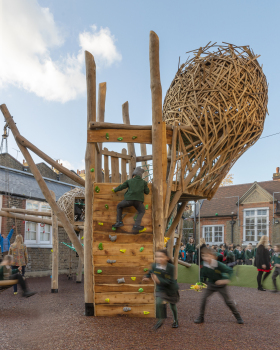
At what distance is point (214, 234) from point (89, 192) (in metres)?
19.3

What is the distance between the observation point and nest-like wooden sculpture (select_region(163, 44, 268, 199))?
741cm

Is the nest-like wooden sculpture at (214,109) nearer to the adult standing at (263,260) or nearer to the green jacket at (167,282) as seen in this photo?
the green jacket at (167,282)

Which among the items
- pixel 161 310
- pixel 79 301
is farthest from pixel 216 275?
pixel 79 301

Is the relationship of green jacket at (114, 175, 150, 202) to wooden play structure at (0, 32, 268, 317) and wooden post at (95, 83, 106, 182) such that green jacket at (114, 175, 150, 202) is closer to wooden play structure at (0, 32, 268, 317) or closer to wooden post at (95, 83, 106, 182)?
wooden play structure at (0, 32, 268, 317)

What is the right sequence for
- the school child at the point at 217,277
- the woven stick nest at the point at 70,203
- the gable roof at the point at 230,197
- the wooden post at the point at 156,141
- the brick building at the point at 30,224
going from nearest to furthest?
1. the school child at the point at 217,277
2. the wooden post at the point at 156,141
3. the woven stick nest at the point at 70,203
4. the brick building at the point at 30,224
5. the gable roof at the point at 230,197

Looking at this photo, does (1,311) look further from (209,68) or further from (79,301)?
(209,68)

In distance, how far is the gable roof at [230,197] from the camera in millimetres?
23609

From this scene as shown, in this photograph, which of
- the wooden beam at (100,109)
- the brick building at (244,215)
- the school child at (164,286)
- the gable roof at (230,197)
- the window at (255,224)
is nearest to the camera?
the school child at (164,286)

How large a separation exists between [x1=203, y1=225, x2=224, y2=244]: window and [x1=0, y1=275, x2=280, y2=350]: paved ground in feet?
54.1

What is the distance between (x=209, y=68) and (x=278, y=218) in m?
16.3

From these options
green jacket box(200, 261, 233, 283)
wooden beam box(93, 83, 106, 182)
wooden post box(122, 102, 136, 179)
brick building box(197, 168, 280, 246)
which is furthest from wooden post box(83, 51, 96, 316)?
brick building box(197, 168, 280, 246)

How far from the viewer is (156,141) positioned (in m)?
6.72

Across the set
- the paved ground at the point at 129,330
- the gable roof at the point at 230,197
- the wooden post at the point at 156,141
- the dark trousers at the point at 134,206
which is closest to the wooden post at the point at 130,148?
the wooden post at the point at 156,141

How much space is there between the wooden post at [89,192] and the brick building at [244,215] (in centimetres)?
1736
